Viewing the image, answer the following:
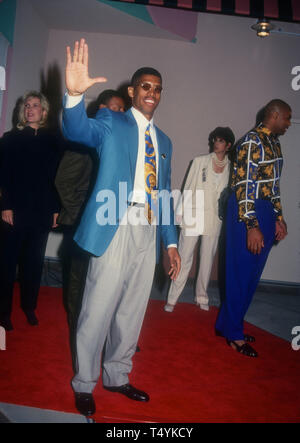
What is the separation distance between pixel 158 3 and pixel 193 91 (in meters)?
2.09

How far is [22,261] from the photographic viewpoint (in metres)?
2.95

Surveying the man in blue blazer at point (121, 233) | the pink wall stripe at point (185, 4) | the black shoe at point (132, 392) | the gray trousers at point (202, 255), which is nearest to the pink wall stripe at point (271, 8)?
the pink wall stripe at point (185, 4)

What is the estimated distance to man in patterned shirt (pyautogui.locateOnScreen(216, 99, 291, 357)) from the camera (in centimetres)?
267

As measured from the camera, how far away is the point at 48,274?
491cm

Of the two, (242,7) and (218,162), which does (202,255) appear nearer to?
(218,162)

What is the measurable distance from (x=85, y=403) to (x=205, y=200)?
8.71 ft

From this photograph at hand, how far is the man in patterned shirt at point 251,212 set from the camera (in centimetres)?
267

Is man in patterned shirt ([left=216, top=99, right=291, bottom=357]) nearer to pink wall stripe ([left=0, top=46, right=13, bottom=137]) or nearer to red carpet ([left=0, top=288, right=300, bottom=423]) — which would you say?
red carpet ([left=0, top=288, right=300, bottom=423])

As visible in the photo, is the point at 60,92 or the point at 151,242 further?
the point at 60,92

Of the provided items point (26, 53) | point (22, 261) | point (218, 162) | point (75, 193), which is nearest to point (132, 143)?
point (75, 193)

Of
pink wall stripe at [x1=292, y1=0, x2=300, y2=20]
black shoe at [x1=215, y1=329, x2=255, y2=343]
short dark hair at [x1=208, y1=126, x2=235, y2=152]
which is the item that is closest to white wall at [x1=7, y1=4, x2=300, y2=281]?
short dark hair at [x1=208, y1=126, x2=235, y2=152]

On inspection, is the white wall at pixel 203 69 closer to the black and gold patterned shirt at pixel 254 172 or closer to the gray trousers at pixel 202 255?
the gray trousers at pixel 202 255
